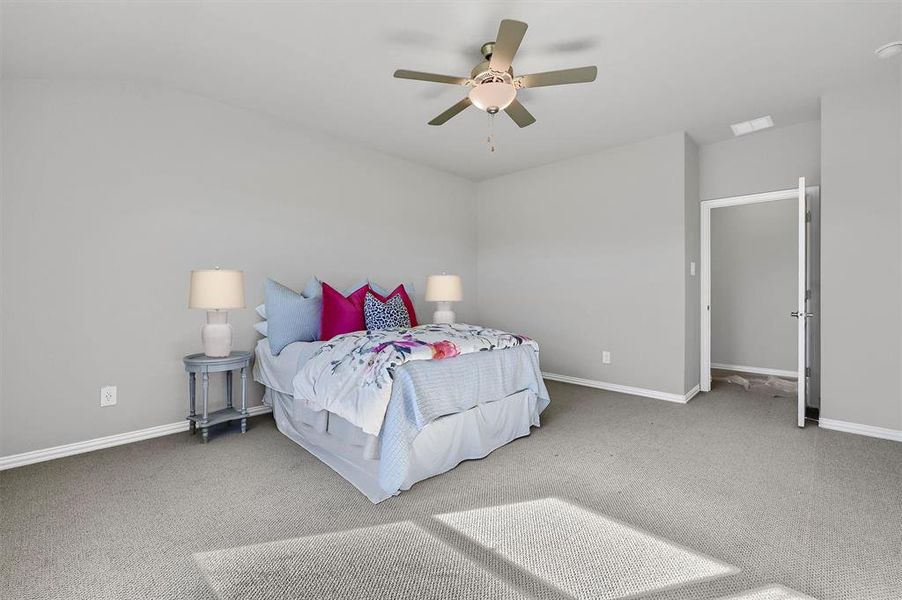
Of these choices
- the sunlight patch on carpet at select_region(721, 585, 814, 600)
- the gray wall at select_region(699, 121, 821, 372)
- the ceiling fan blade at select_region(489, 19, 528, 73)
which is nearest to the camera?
the sunlight patch on carpet at select_region(721, 585, 814, 600)

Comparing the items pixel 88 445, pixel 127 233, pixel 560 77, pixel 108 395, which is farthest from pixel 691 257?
pixel 88 445

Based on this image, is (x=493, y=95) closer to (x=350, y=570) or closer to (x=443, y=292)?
(x=443, y=292)

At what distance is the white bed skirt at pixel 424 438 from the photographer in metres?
2.22

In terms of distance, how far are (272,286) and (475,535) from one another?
2.38m

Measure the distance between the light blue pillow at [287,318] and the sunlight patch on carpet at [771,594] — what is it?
9.48 feet

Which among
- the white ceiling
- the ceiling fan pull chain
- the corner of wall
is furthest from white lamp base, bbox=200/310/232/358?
the corner of wall

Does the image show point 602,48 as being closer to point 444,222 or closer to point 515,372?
point 515,372

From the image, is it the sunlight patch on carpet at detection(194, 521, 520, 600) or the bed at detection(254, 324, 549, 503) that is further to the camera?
Result: the bed at detection(254, 324, 549, 503)

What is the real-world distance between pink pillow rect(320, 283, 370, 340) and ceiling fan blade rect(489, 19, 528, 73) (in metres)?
2.01

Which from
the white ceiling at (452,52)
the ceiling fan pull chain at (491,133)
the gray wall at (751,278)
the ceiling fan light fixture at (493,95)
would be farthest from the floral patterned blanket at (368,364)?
the gray wall at (751,278)

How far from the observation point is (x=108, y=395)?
278 centimetres

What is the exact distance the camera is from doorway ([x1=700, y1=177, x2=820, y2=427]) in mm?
3150

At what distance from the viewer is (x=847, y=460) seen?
253cm

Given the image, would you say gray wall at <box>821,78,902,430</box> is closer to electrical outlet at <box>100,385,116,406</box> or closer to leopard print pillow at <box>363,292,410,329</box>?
leopard print pillow at <box>363,292,410,329</box>
